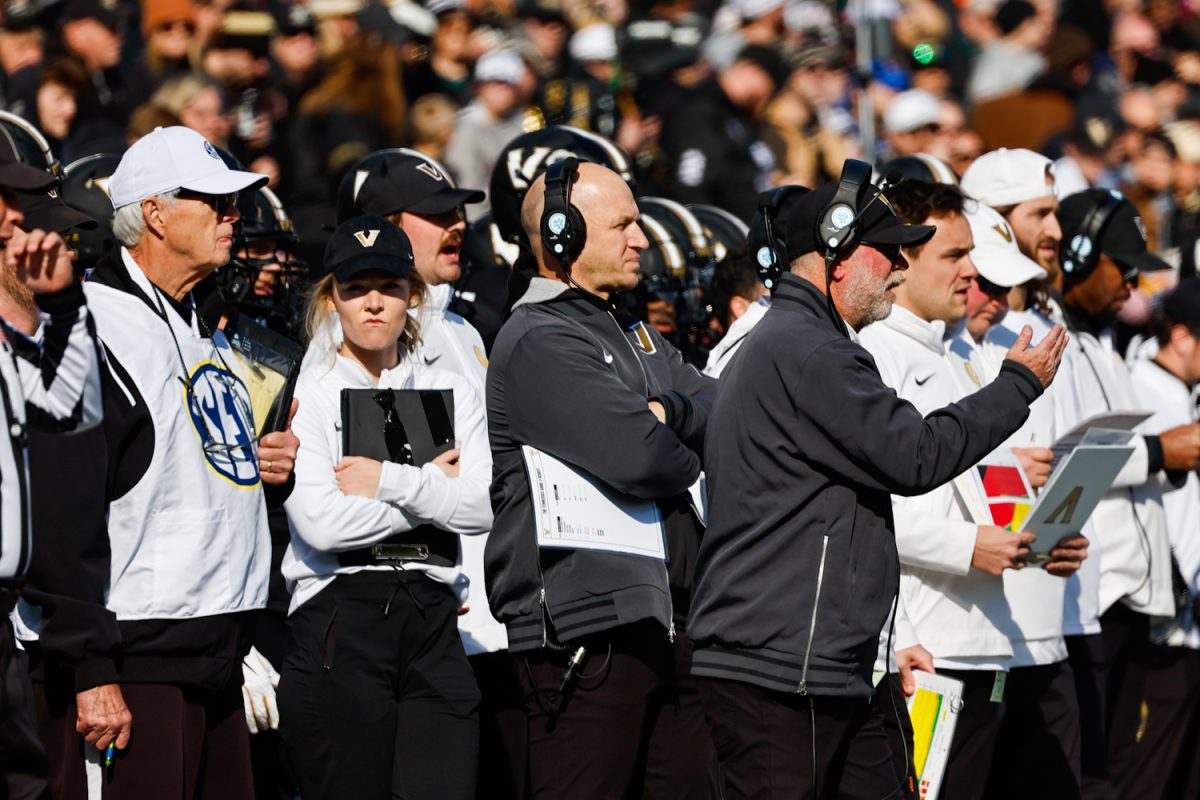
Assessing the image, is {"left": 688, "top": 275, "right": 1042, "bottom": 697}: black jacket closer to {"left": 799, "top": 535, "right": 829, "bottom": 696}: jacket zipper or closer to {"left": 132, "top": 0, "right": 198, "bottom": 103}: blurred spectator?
{"left": 799, "top": 535, "right": 829, "bottom": 696}: jacket zipper

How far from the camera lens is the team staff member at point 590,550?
18.3 ft

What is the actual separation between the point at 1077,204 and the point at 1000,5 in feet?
28.2

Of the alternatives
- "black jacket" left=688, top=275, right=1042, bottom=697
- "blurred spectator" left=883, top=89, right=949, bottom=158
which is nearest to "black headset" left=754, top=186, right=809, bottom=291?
"black jacket" left=688, top=275, right=1042, bottom=697

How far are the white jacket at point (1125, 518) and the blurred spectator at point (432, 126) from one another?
4.35 metres

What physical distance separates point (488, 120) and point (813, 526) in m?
6.79

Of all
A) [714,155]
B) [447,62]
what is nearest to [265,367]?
[714,155]

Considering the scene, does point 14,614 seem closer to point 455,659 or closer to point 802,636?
point 455,659

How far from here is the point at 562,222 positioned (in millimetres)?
5930

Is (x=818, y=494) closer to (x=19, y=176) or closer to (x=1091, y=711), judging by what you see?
(x=19, y=176)

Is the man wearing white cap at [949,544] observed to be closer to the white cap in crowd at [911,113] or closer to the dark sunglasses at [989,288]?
the dark sunglasses at [989,288]

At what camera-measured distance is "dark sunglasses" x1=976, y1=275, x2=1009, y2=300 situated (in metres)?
7.34

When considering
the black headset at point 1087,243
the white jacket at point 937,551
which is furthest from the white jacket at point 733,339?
the black headset at point 1087,243

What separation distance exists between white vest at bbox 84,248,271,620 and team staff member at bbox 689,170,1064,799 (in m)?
1.29

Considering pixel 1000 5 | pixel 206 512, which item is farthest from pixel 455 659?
pixel 1000 5
